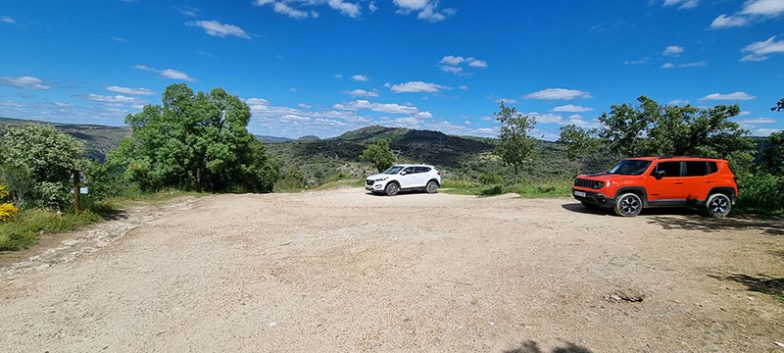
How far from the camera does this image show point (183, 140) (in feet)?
66.8

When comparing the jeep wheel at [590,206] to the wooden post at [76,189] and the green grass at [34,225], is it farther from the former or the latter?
the wooden post at [76,189]

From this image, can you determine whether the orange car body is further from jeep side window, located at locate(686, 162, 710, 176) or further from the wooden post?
the wooden post

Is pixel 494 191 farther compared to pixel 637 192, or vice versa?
pixel 494 191

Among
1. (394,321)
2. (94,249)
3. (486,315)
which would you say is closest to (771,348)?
(486,315)

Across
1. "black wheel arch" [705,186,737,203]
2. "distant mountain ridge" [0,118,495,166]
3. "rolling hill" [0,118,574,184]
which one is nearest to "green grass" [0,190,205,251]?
"black wheel arch" [705,186,737,203]

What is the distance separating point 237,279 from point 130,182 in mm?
20873

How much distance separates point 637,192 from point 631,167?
2.80 feet

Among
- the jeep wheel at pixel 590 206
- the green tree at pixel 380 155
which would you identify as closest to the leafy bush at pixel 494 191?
the jeep wheel at pixel 590 206

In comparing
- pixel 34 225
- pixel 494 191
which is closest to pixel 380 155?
pixel 494 191

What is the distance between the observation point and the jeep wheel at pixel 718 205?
9391 mm

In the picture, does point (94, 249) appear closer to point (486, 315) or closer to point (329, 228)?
point (329, 228)

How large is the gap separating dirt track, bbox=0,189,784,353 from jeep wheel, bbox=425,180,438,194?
9.55 metres

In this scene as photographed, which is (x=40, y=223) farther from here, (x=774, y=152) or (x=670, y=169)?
(x=774, y=152)

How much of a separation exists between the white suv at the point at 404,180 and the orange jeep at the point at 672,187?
8.90 m
